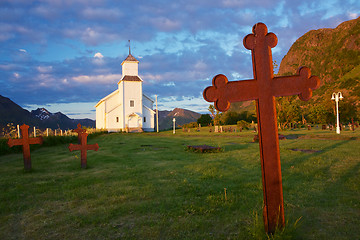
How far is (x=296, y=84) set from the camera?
133 inches

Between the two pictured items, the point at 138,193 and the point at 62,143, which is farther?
the point at 62,143

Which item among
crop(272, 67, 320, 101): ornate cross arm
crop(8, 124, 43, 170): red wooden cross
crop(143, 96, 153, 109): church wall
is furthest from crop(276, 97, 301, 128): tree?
crop(272, 67, 320, 101): ornate cross arm

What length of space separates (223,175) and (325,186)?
255 cm

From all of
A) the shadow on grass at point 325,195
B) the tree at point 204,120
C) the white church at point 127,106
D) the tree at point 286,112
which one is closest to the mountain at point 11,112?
the white church at point 127,106

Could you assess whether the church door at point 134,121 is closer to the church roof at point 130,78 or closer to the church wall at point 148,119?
the church wall at point 148,119

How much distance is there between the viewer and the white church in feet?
152

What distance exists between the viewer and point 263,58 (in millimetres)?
3369

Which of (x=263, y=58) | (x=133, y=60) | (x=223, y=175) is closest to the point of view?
(x=263, y=58)

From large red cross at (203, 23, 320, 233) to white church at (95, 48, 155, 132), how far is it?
4297 cm

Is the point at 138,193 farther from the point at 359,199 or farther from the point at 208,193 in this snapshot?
the point at 359,199

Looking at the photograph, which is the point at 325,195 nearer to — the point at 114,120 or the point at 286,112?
the point at 286,112

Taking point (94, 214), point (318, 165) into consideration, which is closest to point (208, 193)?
point (94, 214)

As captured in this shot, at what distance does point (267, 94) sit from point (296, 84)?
0.43 metres

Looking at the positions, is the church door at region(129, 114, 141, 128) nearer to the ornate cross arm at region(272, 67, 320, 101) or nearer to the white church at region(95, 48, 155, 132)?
the white church at region(95, 48, 155, 132)
